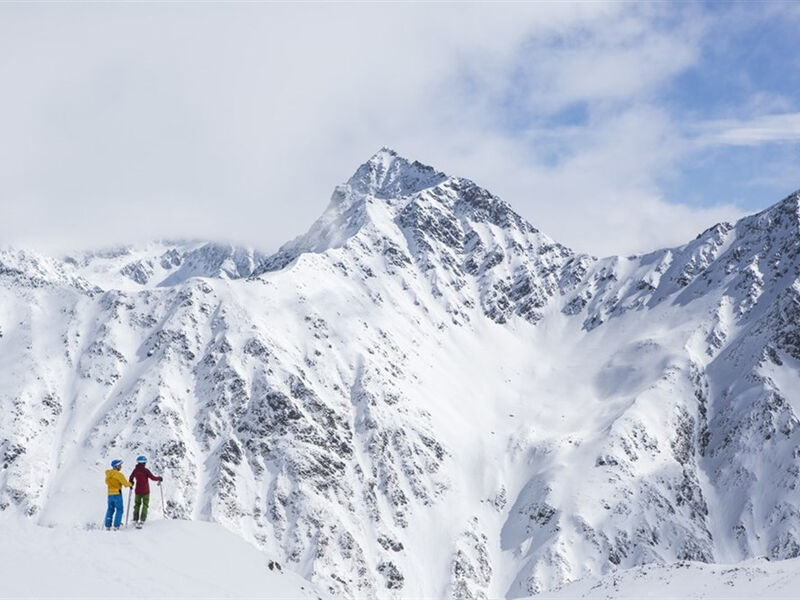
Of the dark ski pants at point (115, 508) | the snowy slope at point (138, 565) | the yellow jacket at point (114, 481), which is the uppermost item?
the yellow jacket at point (114, 481)

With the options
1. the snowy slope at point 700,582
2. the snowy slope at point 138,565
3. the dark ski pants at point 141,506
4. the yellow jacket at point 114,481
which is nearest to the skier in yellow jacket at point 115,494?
the yellow jacket at point 114,481

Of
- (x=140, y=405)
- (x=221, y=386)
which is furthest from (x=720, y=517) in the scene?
(x=140, y=405)

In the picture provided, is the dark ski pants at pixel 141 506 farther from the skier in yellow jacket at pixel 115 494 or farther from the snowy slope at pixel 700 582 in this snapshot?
the snowy slope at pixel 700 582

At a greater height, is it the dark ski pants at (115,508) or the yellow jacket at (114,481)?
A: the yellow jacket at (114,481)

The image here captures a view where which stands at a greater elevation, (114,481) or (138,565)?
(114,481)

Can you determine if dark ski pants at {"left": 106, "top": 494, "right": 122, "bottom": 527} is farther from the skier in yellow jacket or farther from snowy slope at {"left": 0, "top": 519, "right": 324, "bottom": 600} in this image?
snowy slope at {"left": 0, "top": 519, "right": 324, "bottom": 600}

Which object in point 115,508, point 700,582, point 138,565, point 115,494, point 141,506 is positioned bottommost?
point 138,565

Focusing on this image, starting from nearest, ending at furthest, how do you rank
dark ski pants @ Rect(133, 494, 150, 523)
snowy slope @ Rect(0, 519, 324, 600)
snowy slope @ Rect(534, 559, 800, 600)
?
snowy slope @ Rect(0, 519, 324, 600) < dark ski pants @ Rect(133, 494, 150, 523) < snowy slope @ Rect(534, 559, 800, 600)

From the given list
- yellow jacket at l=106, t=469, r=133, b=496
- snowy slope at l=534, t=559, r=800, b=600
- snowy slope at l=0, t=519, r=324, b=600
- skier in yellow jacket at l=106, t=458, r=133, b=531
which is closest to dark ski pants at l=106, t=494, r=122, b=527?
skier in yellow jacket at l=106, t=458, r=133, b=531

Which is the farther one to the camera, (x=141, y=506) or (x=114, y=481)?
(x=141, y=506)

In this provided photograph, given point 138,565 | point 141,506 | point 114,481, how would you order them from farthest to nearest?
point 141,506 < point 114,481 < point 138,565

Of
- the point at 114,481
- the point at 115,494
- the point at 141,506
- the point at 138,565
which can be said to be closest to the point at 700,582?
the point at 141,506

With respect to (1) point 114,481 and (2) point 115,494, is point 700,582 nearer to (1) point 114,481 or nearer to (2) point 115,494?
(2) point 115,494

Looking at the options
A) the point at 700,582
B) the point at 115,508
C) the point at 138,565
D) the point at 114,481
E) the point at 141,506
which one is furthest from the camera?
the point at 700,582
